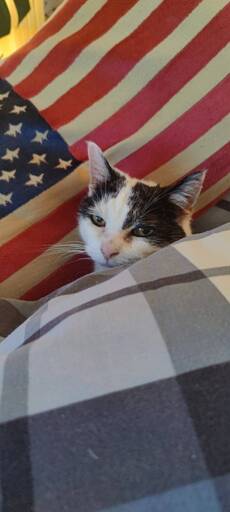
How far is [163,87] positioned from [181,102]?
0.14ft

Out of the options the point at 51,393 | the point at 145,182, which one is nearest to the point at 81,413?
the point at 51,393

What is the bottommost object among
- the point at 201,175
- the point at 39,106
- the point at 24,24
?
the point at 201,175

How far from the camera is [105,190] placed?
89cm

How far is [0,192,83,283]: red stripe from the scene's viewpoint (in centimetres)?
85

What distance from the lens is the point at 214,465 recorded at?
0.38 meters

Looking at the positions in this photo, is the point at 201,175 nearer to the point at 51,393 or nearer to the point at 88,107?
the point at 88,107

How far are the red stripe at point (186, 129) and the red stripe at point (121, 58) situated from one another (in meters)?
0.13

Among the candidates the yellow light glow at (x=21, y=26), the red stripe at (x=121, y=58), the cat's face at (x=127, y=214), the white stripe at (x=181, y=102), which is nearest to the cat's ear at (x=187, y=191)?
the cat's face at (x=127, y=214)

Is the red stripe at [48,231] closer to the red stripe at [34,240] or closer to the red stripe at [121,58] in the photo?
the red stripe at [34,240]

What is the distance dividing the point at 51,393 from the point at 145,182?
1.84 ft

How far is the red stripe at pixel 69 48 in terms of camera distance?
91cm

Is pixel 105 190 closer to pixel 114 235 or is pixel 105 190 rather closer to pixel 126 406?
pixel 114 235

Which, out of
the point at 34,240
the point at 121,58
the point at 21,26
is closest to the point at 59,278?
the point at 34,240

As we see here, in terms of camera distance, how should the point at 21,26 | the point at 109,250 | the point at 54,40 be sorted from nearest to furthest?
the point at 109,250, the point at 54,40, the point at 21,26
